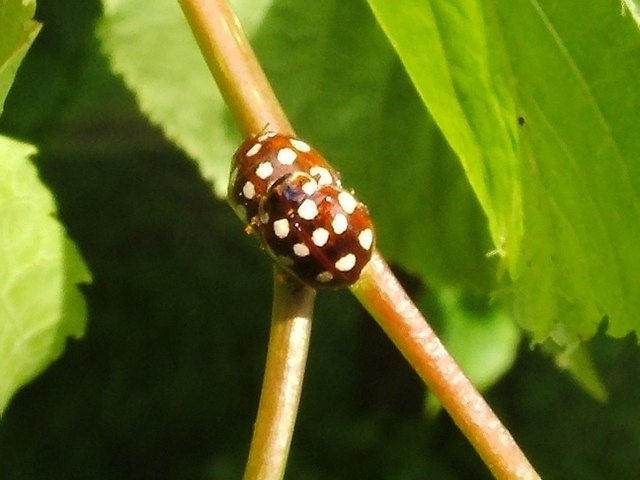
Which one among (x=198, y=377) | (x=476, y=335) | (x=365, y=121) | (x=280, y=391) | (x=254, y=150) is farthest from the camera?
(x=198, y=377)

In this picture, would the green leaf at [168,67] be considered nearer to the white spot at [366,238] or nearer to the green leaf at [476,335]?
the white spot at [366,238]

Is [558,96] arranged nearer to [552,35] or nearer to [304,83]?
[552,35]

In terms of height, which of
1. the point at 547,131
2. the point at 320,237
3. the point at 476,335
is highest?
the point at 547,131

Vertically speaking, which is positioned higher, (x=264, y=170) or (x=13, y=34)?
(x=13, y=34)

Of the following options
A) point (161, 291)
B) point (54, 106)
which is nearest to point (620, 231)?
point (54, 106)

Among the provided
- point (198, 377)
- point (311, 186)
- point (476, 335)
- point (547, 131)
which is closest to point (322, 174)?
point (311, 186)

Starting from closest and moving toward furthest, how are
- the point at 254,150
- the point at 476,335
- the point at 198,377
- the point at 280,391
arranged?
the point at 280,391, the point at 254,150, the point at 476,335, the point at 198,377

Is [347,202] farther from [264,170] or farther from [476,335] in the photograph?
[476,335]
